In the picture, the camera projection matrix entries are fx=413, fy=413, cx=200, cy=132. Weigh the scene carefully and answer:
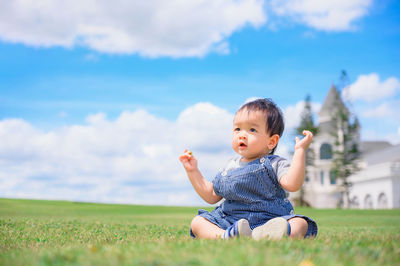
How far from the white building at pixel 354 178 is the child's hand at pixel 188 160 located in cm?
4807

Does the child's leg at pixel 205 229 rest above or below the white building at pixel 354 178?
below

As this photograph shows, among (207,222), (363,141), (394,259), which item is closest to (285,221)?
(207,222)

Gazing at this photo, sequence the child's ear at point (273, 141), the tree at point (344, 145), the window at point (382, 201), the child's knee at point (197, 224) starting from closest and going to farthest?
the child's knee at point (197, 224) < the child's ear at point (273, 141) < the tree at point (344, 145) < the window at point (382, 201)

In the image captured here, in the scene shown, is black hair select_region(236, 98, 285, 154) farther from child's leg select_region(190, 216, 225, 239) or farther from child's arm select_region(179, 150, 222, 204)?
child's leg select_region(190, 216, 225, 239)

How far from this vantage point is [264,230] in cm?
385

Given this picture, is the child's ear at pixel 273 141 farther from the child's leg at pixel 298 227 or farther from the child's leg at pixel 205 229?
the child's leg at pixel 205 229

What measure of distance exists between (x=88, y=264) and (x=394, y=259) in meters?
1.95

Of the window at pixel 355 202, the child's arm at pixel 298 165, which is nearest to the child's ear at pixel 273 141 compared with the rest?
the child's arm at pixel 298 165

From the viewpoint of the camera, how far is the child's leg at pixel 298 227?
398cm

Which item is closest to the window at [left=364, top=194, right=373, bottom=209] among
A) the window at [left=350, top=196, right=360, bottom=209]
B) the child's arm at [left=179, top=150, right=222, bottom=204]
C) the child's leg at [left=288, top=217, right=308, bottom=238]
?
the window at [left=350, top=196, right=360, bottom=209]

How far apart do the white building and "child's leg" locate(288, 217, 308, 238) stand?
4842cm

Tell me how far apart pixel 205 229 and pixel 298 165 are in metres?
1.20

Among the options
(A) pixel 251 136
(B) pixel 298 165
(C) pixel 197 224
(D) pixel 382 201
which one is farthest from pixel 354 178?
(B) pixel 298 165

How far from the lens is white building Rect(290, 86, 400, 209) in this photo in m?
49.9
